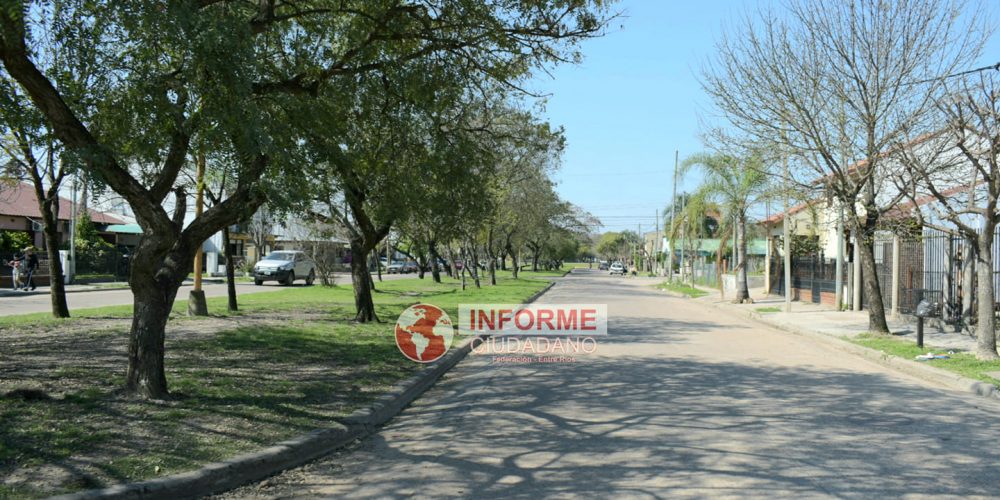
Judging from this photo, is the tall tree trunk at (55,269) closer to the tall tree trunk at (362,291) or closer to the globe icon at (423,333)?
the tall tree trunk at (362,291)

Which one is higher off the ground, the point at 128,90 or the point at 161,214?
the point at 128,90

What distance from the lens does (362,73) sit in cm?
1030

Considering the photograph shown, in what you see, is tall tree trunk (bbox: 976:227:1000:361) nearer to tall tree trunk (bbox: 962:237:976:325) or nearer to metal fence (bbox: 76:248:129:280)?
tall tree trunk (bbox: 962:237:976:325)

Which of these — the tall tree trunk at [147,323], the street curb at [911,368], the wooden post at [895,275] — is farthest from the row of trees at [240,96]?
the wooden post at [895,275]

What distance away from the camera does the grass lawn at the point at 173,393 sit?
17.9 feet

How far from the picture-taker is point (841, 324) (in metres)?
19.7

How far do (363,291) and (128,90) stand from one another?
9185mm

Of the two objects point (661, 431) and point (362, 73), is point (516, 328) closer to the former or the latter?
point (362, 73)

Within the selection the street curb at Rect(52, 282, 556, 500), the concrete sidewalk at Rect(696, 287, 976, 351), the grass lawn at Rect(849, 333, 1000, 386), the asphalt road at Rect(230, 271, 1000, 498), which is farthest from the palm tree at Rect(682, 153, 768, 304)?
the street curb at Rect(52, 282, 556, 500)

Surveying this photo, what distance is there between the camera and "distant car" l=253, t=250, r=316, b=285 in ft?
116

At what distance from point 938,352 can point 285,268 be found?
28619mm

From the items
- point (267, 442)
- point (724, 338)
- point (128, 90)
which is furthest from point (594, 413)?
point (724, 338)

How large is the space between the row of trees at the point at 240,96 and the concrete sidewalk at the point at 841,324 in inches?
370

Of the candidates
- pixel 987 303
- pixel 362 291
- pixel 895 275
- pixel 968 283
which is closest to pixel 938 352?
pixel 987 303
